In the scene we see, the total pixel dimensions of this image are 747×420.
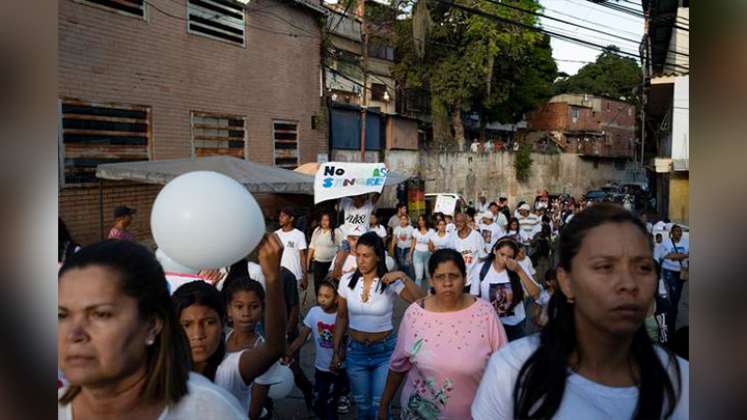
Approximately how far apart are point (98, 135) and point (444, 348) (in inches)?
159

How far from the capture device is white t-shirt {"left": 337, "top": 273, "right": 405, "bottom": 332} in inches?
130

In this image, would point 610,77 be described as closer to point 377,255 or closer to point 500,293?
point 500,293

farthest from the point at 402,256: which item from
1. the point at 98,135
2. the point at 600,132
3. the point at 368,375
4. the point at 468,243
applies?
the point at 368,375

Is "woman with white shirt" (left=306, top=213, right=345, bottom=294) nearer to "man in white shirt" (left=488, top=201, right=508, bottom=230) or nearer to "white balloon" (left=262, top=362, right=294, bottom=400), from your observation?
"man in white shirt" (left=488, top=201, right=508, bottom=230)

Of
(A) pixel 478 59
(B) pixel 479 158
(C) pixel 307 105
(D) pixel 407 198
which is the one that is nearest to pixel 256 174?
(C) pixel 307 105

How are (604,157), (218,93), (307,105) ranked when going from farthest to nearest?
(307,105) → (218,93) → (604,157)

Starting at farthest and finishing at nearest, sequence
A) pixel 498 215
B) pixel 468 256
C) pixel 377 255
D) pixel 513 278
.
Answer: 1. pixel 498 215
2. pixel 468 256
3. pixel 513 278
4. pixel 377 255

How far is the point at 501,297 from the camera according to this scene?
394cm

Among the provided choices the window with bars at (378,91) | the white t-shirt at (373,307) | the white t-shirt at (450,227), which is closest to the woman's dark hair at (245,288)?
the white t-shirt at (373,307)

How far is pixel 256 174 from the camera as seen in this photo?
3.52m

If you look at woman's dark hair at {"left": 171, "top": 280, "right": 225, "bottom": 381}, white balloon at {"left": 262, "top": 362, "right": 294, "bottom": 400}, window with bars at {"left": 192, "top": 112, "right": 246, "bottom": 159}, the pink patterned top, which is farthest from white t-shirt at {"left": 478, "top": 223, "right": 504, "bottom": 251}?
woman's dark hair at {"left": 171, "top": 280, "right": 225, "bottom": 381}

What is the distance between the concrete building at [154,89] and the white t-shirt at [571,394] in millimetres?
3769
